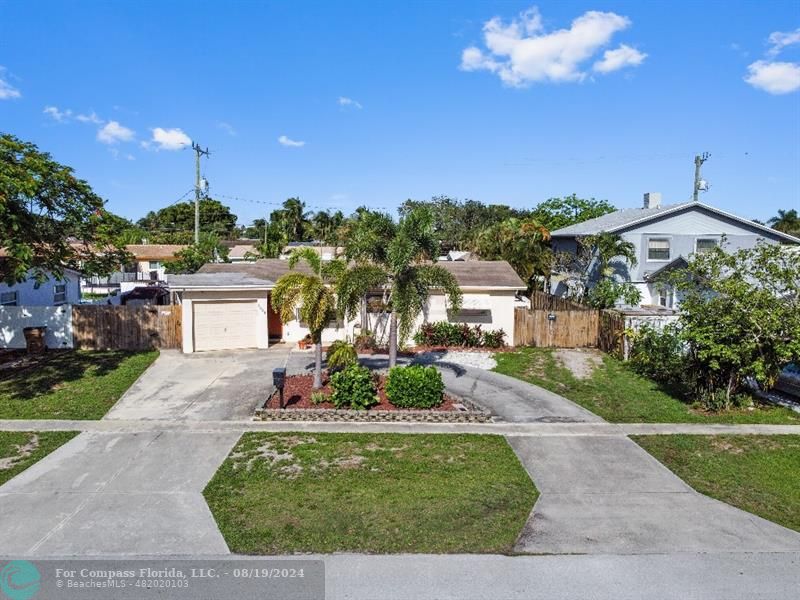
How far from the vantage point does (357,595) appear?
633 centimetres

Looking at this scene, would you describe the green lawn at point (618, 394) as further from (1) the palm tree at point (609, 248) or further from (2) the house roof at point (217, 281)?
(2) the house roof at point (217, 281)

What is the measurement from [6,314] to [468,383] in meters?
16.4

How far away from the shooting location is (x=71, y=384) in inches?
618

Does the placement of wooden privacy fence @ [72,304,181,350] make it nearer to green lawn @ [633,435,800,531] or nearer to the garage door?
the garage door

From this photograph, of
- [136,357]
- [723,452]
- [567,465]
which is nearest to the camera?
[567,465]

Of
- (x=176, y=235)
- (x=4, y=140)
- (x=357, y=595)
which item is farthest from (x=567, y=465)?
(x=176, y=235)

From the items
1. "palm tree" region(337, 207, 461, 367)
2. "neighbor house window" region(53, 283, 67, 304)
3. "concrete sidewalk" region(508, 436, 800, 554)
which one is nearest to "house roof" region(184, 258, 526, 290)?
"neighbor house window" region(53, 283, 67, 304)

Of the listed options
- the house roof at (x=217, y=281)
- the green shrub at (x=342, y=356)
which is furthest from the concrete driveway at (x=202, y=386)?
the house roof at (x=217, y=281)

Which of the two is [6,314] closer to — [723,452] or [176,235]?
[723,452]

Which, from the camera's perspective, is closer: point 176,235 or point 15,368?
point 15,368

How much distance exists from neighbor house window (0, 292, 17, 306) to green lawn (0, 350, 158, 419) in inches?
153

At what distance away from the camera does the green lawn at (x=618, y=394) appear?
43.9ft

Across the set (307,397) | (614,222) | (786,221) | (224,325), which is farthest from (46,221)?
(786,221)

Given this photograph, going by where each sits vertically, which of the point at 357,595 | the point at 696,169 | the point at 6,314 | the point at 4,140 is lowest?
the point at 357,595
